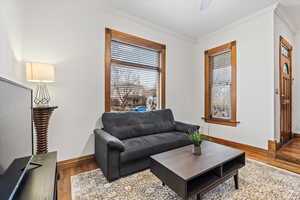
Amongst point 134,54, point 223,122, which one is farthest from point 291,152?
point 134,54

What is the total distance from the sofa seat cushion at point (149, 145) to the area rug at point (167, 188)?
298 millimetres

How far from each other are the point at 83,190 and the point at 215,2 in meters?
3.60

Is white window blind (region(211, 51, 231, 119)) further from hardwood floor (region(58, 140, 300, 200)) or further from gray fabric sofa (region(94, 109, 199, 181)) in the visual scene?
gray fabric sofa (region(94, 109, 199, 181))

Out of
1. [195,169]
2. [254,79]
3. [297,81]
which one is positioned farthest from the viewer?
[297,81]

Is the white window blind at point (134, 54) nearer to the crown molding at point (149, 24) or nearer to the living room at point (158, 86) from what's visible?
the living room at point (158, 86)

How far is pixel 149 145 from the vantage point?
2.15 metres

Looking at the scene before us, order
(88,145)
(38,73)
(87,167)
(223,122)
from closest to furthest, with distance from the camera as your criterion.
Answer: (38,73) → (87,167) → (88,145) → (223,122)

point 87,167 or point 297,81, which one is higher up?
point 297,81

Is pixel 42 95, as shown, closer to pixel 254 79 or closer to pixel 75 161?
pixel 75 161

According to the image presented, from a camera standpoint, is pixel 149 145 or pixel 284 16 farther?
pixel 284 16

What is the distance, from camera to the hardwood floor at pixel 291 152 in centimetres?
241

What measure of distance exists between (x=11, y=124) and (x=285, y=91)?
467cm

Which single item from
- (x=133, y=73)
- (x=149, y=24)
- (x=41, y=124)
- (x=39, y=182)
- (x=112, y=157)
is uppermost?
(x=149, y=24)

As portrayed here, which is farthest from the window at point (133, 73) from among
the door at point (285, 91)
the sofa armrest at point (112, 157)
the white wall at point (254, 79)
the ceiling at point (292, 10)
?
the door at point (285, 91)
